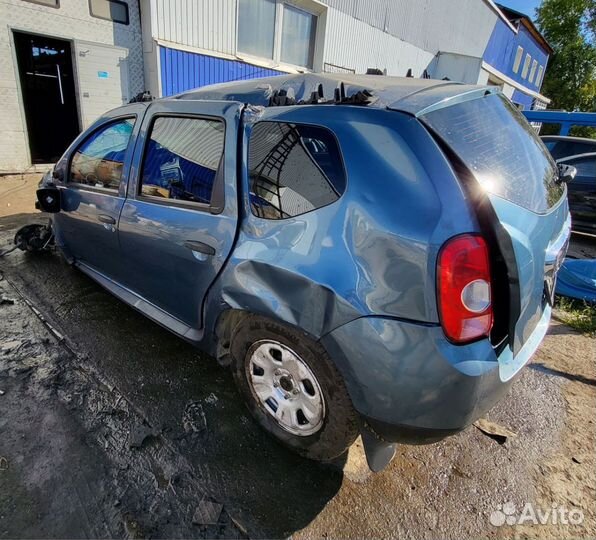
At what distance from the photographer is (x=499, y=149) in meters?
1.75

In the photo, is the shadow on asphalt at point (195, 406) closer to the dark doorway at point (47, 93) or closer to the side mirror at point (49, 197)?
the side mirror at point (49, 197)

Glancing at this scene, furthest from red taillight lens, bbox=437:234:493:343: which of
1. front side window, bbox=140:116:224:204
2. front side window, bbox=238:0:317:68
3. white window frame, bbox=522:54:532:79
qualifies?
white window frame, bbox=522:54:532:79

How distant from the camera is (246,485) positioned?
6.01ft

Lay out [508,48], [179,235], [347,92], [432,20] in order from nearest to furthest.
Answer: [347,92] < [179,235] < [432,20] < [508,48]

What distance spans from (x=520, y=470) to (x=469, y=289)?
4.14 feet

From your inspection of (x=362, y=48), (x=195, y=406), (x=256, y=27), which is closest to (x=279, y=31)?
(x=256, y=27)

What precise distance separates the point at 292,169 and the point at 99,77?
8.38 metres

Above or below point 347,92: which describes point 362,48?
above

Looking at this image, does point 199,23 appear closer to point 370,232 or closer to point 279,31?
point 279,31

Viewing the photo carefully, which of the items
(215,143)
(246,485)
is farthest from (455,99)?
(246,485)

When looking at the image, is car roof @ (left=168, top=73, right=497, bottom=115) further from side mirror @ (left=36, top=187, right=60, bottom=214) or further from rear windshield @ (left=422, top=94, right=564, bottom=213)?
side mirror @ (left=36, top=187, right=60, bottom=214)

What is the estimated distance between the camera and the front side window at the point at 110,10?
7.58 meters

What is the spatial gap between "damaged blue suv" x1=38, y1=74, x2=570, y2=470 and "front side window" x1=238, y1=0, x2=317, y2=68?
9857mm

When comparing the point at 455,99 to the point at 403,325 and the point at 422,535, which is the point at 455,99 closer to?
the point at 403,325
